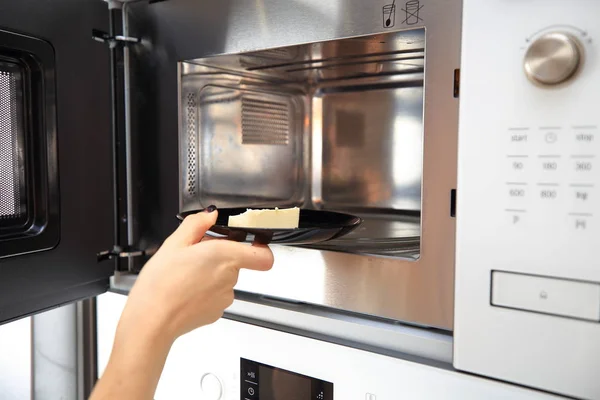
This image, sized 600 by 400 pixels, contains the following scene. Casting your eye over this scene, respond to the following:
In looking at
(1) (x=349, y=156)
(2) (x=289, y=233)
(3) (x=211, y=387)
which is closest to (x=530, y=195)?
(2) (x=289, y=233)

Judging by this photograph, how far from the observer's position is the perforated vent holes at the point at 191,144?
2.58 feet

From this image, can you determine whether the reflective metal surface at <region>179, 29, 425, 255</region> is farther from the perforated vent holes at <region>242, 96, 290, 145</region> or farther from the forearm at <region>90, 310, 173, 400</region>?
the forearm at <region>90, 310, 173, 400</region>

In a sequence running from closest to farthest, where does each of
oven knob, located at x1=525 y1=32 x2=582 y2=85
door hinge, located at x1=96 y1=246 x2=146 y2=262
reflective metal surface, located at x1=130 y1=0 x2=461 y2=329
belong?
oven knob, located at x1=525 y1=32 x2=582 y2=85 → reflective metal surface, located at x1=130 y1=0 x2=461 y2=329 → door hinge, located at x1=96 y1=246 x2=146 y2=262

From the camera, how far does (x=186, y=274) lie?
0.51m

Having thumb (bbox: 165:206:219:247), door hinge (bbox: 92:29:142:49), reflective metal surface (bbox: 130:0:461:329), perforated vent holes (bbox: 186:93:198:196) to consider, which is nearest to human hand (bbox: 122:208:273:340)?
thumb (bbox: 165:206:219:247)

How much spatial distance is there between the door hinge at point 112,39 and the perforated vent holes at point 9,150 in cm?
14

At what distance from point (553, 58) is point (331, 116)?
0.65 m

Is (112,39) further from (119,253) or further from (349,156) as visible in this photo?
(349,156)

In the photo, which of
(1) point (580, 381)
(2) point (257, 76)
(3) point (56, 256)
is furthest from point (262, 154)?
(1) point (580, 381)

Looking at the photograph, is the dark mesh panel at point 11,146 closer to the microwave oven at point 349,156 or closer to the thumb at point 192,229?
the microwave oven at point 349,156

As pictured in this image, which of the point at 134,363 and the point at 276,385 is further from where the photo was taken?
the point at 276,385

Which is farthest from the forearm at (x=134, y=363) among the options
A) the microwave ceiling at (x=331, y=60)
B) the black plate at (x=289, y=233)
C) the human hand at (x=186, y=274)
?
the microwave ceiling at (x=331, y=60)

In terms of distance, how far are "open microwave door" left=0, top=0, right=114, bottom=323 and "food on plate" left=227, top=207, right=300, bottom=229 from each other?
31cm

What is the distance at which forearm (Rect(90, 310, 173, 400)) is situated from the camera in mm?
478
